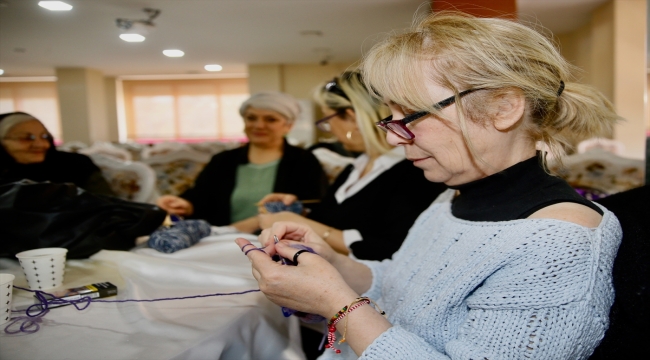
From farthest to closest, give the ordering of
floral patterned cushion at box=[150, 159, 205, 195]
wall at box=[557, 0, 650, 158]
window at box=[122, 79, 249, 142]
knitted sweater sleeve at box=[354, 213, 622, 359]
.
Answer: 1. floral patterned cushion at box=[150, 159, 205, 195]
2. wall at box=[557, 0, 650, 158]
3. window at box=[122, 79, 249, 142]
4. knitted sweater sleeve at box=[354, 213, 622, 359]

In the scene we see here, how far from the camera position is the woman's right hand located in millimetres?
1393

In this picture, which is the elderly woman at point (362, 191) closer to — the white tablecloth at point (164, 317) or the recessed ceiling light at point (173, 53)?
the white tablecloth at point (164, 317)

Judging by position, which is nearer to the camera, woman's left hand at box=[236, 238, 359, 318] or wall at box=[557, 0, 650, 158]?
woman's left hand at box=[236, 238, 359, 318]

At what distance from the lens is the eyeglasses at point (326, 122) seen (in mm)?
1435

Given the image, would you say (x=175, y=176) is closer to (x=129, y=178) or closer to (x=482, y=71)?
(x=129, y=178)

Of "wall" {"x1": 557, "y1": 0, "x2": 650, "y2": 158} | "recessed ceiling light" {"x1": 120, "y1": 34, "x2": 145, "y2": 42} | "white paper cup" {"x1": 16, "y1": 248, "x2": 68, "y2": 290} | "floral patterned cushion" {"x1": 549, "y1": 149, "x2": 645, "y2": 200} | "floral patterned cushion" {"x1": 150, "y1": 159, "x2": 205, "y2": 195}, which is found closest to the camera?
"white paper cup" {"x1": 16, "y1": 248, "x2": 68, "y2": 290}

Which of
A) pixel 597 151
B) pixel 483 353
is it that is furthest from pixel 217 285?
pixel 597 151

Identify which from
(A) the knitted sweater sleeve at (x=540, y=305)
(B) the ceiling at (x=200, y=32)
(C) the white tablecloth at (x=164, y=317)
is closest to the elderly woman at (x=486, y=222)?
(A) the knitted sweater sleeve at (x=540, y=305)

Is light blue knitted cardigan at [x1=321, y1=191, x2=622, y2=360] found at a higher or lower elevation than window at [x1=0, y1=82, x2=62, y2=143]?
lower

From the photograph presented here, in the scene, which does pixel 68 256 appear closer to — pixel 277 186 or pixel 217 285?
pixel 217 285

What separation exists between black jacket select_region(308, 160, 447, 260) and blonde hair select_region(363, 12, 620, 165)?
1.79ft

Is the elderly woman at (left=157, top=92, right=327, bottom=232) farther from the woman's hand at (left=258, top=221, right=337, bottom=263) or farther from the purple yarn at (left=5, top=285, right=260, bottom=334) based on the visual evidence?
the purple yarn at (left=5, top=285, right=260, bottom=334)

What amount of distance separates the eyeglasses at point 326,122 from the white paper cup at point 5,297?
38.5 inches

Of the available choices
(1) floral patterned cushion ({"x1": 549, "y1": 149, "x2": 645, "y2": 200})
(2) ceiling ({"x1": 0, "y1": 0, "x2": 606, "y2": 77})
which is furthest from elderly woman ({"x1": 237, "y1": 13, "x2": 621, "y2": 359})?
A: (1) floral patterned cushion ({"x1": 549, "y1": 149, "x2": 645, "y2": 200})
